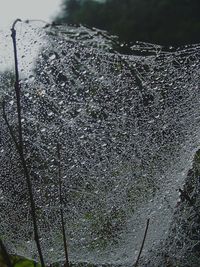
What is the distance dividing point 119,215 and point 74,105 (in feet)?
1.65

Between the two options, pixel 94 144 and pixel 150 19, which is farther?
pixel 150 19

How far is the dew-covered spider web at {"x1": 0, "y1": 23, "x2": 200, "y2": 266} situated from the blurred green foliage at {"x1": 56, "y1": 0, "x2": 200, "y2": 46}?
23.5 m

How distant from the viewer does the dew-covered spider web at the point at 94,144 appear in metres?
2.20

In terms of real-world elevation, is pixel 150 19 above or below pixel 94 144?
above

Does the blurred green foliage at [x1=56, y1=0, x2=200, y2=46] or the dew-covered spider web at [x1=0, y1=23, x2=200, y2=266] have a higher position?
the blurred green foliage at [x1=56, y1=0, x2=200, y2=46]

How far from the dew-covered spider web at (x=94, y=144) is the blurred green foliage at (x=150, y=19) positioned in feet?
77.1

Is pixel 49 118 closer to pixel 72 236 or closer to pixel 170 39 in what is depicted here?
pixel 72 236

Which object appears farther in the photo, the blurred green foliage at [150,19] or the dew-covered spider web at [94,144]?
the blurred green foliage at [150,19]

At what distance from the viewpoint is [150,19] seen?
32031 mm

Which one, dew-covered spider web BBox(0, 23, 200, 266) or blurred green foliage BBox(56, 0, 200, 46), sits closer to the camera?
dew-covered spider web BBox(0, 23, 200, 266)

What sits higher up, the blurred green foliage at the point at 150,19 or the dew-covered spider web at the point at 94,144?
the blurred green foliage at the point at 150,19

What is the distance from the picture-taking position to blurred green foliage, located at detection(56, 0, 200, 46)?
94.9 feet

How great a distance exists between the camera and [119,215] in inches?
90.4

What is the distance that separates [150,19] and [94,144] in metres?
30.6
